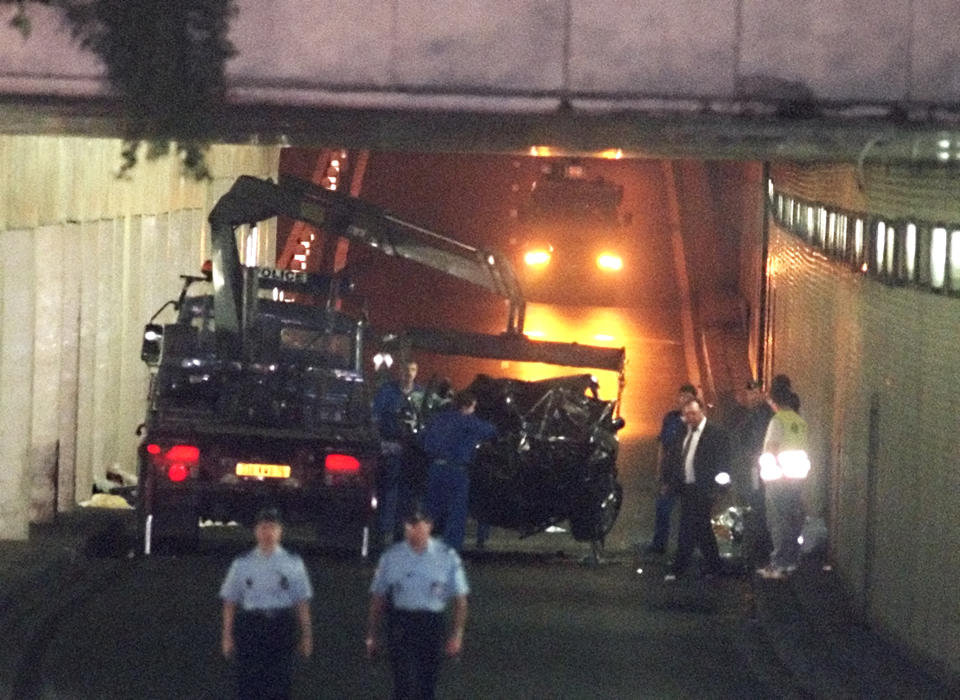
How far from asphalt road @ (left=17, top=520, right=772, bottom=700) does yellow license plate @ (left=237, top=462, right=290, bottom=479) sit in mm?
854

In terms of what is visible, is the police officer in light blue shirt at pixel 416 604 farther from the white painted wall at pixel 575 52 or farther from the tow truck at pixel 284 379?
the tow truck at pixel 284 379

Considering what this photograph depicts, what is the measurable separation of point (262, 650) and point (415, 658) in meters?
0.87

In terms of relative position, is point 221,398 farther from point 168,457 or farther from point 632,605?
point 632,605

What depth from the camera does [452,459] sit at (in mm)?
17969

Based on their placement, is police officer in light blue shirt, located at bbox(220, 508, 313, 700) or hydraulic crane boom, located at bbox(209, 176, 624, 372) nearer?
police officer in light blue shirt, located at bbox(220, 508, 313, 700)

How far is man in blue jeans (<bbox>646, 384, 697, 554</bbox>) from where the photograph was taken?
1867 cm

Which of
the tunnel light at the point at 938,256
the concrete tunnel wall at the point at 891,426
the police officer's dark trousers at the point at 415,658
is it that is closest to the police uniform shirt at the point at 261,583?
the police officer's dark trousers at the point at 415,658

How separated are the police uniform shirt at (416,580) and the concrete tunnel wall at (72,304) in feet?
25.5

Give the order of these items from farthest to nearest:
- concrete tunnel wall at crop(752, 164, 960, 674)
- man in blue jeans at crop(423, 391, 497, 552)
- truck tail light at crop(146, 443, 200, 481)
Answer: man in blue jeans at crop(423, 391, 497, 552) < truck tail light at crop(146, 443, 200, 481) < concrete tunnel wall at crop(752, 164, 960, 674)

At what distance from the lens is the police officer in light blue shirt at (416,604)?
10961 millimetres

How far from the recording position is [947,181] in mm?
14461

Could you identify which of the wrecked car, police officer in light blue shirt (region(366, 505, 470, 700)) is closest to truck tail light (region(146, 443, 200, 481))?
the wrecked car

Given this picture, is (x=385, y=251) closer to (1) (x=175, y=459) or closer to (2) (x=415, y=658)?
(1) (x=175, y=459)

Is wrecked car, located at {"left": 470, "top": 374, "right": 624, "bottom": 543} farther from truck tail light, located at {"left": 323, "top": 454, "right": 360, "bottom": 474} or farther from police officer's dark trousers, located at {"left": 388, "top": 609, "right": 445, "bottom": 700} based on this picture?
police officer's dark trousers, located at {"left": 388, "top": 609, "right": 445, "bottom": 700}
